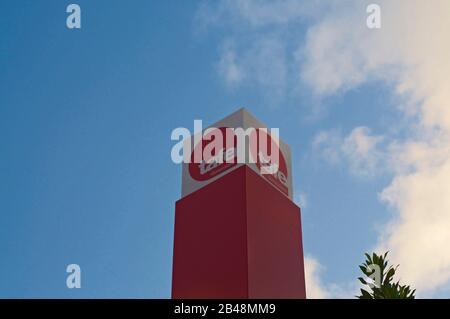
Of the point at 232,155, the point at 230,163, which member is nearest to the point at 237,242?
the point at 230,163

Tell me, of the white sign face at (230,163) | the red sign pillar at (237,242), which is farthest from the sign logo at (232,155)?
the red sign pillar at (237,242)

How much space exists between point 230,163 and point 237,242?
1639 millimetres

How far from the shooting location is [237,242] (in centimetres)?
934

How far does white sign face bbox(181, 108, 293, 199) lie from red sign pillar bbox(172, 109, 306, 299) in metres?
0.17

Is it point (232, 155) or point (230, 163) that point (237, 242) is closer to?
point (230, 163)

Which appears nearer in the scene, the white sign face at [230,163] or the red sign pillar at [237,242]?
the red sign pillar at [237,242]

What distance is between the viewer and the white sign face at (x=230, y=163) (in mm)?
10375

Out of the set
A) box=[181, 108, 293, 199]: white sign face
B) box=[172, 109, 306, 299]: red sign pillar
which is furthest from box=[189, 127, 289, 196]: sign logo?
box=[172, 109, 306, 299]: red sign pillar

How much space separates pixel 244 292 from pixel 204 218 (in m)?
1.83

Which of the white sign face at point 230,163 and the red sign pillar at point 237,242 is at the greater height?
the white sign face at point 230,163

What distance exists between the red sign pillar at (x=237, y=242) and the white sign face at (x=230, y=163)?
166mm

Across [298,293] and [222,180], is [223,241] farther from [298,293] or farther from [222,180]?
[298,293]

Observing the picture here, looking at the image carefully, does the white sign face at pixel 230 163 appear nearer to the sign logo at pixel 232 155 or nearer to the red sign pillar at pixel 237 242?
the sign logo at pixel 232 155
